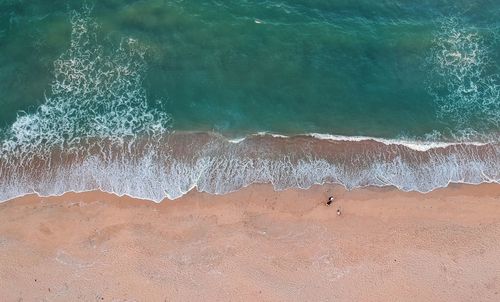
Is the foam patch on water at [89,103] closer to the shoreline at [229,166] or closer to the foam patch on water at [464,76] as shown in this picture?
the shoreline at [229,166]

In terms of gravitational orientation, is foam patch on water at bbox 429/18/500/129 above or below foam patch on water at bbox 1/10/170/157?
above

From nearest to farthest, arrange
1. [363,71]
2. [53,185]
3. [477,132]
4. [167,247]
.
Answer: [167,247] < [53,185] < [477,132] < [363,71]

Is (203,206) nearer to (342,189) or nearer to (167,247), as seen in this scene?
Answer: (167,247)

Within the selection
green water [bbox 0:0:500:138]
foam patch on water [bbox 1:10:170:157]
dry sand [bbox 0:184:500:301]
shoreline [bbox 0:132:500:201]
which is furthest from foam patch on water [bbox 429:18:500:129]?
foam patch on water [bbox 1:10:170:157]

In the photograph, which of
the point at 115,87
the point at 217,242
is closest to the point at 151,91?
the point at 115,87

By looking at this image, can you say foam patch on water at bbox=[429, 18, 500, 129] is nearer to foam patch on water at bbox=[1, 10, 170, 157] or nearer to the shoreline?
the shoreline

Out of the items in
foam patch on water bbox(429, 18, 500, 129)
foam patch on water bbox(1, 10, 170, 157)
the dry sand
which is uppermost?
foam patch on water bbox(429, 18, 500, 129)
